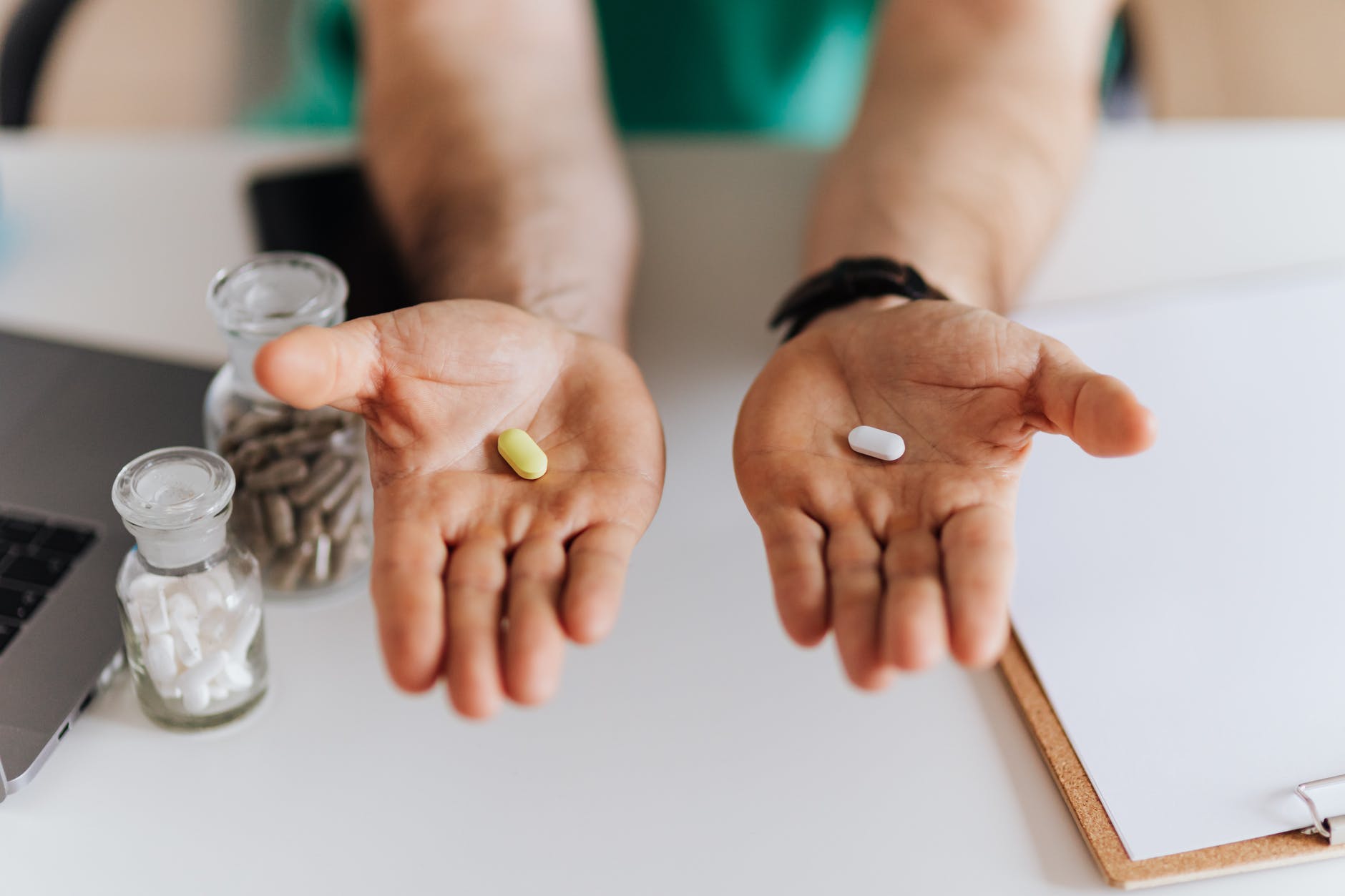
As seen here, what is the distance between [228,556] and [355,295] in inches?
14.5

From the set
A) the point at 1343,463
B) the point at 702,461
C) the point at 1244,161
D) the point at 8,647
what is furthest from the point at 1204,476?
the point at 8,647

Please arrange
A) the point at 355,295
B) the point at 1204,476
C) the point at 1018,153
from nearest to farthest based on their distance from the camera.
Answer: the point at 1204,476 < the point at 355,295 < the point at 1018,153

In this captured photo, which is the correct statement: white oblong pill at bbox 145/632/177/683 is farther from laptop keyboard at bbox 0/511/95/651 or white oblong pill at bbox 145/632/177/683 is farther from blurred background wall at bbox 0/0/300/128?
blurred background wall at bbox 0/0/300/128

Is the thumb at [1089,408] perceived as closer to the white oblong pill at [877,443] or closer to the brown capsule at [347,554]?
the white oblong pill at [877,443]

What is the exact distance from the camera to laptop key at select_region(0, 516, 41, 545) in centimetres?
77

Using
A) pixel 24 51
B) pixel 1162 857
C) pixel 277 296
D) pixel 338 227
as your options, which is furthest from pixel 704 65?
pixel 1162 857

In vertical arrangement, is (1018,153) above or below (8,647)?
above

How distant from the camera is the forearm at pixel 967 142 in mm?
1048

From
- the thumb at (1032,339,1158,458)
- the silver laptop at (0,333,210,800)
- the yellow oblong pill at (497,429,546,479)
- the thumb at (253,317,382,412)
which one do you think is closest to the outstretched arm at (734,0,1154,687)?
the thumb at (1032,339,1158,458)

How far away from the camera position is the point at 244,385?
2.54 ft

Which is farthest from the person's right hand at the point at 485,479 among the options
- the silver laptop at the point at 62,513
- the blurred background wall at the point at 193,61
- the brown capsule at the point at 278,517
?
the blurred background wall at the point at 193,61

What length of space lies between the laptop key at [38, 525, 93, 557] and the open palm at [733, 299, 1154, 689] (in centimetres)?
46

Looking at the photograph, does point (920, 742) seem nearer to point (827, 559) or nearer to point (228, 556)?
point (827, 559)

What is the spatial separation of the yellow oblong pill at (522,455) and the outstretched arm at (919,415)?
14 cm
